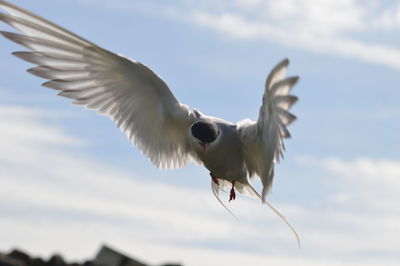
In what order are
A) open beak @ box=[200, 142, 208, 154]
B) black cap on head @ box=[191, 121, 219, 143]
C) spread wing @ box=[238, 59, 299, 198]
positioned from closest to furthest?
spread wing @ box=[238, 59, 299, 198], black cap on head @ box=[191, 121, 219, 143], open beak @ box=[200, 142, 208, 154]

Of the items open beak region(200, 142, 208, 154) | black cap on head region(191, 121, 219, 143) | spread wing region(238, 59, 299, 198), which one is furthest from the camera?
open beak region(200, 142, 208, 154)

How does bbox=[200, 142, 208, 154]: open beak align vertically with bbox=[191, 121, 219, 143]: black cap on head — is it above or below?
below

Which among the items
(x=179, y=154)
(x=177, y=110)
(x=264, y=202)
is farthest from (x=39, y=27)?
(x=264, y=202)

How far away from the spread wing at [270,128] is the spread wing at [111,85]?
107cm

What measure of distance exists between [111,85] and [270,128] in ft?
10.0

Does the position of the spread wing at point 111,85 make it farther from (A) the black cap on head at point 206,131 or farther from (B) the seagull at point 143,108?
(A) the black cap on head at point 206,131

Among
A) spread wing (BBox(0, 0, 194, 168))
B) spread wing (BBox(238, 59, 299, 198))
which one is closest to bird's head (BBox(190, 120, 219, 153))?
spread wing (BBox(238, 59, 299, 198))

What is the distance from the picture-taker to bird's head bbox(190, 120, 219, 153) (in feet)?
29.5

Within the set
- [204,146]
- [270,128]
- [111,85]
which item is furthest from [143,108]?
[270,128]

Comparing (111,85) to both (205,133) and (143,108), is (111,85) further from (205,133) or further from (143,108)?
(205,133)

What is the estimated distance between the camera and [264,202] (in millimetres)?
8953

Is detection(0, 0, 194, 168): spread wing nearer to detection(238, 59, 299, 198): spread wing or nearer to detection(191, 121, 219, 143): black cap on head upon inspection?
detection(191, 121, 219, 143): black cap on head

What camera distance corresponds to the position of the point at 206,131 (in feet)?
29.5

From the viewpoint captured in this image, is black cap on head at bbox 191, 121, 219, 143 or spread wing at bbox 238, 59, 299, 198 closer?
spread wing at bbox 238, 59, 299, 198
